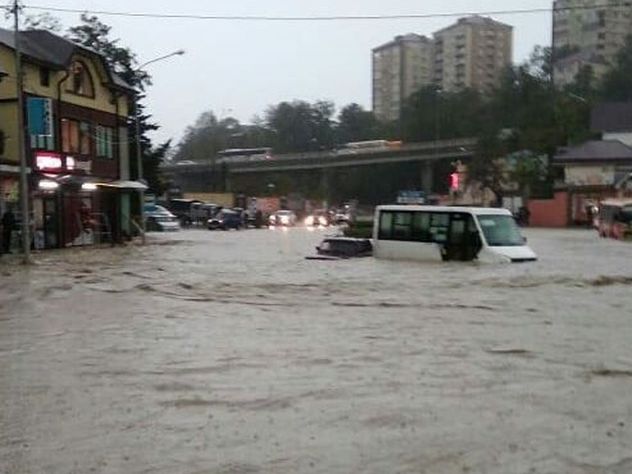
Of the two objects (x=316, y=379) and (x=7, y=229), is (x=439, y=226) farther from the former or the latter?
(x=316, y=379)

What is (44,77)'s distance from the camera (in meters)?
35.7

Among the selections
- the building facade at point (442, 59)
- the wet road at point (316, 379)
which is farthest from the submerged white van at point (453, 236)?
the building facade at point (442, 59)

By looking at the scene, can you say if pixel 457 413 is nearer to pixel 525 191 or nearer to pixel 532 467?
pixel 532 467

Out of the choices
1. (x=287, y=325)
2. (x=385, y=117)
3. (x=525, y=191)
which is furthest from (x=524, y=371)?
(x=385, y=117)

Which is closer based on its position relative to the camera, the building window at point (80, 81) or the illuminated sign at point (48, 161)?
the illuminated sign at point (48, 161)

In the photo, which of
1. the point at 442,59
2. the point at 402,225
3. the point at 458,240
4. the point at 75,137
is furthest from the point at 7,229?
the point at 442,59

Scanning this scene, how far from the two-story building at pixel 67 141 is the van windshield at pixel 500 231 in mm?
17491

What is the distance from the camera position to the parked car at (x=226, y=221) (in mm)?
67500

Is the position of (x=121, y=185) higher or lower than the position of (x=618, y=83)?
lower

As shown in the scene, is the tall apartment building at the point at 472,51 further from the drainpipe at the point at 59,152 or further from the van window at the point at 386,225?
the van window at the point at 386,225

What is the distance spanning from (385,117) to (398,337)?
503ft

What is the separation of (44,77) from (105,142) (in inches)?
249

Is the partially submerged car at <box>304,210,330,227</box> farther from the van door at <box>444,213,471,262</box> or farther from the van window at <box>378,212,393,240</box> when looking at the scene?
the van door at <box>444,213,471,262</box>

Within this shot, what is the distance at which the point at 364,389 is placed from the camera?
852 centimetres
